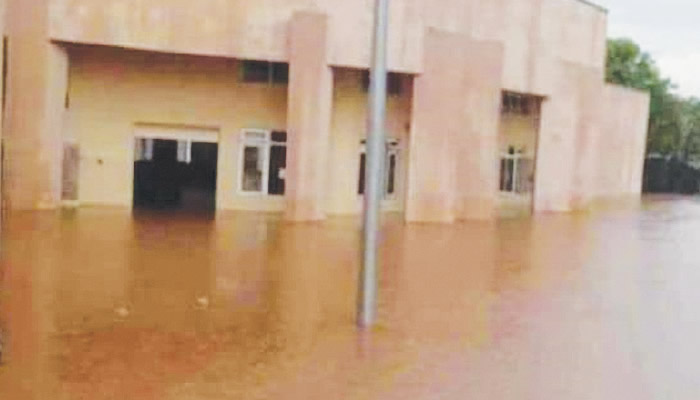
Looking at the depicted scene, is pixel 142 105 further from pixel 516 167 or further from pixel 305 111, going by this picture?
pixel 516 167

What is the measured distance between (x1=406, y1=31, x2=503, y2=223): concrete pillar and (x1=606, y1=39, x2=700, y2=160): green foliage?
130 feet

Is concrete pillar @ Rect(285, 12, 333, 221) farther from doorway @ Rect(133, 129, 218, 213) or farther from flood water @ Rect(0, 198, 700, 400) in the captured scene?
doorway @ Rect(133, 129, 218, 213)

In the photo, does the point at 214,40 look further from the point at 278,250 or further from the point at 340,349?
the point at 340,349

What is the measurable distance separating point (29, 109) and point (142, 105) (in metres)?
4.77

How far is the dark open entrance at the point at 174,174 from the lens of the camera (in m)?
31.2

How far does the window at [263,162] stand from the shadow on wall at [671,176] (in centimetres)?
4078

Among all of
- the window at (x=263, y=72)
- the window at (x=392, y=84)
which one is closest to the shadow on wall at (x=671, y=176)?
the window at (x=392, y=84)

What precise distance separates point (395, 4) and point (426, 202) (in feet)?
18.0

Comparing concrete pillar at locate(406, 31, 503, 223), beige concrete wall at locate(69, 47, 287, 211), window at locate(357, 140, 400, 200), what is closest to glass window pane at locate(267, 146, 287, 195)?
beige concrete wall at locate(69, 47, 287, 211)

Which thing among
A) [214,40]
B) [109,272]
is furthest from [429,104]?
[109,272]

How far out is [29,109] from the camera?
25.6 m

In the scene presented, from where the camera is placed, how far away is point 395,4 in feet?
92.9

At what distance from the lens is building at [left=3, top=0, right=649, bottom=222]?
2608cm

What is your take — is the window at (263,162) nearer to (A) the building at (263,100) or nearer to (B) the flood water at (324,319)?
(A) the building at (263,100)
